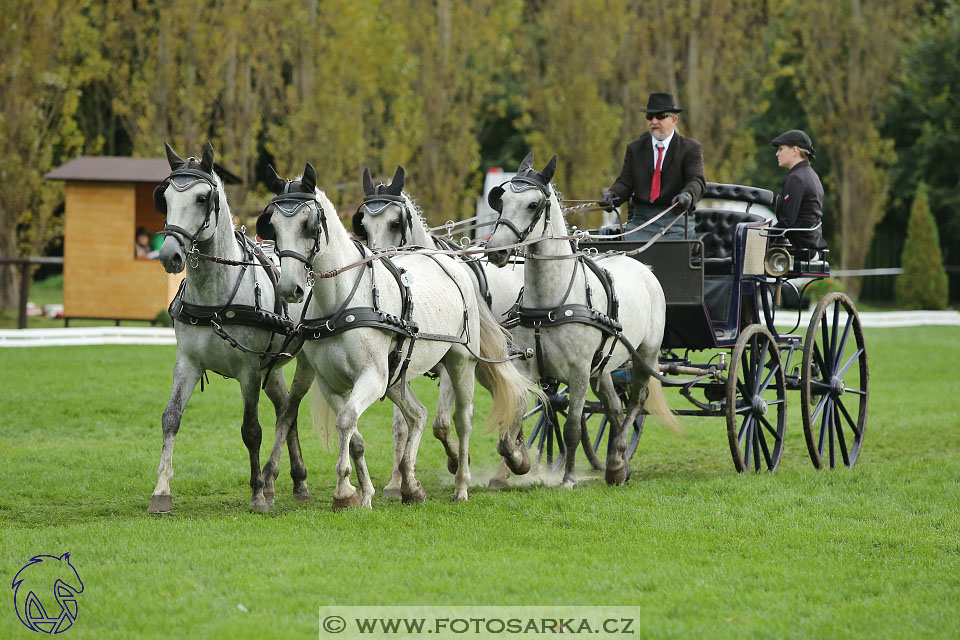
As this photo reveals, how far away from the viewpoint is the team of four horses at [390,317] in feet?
20.2

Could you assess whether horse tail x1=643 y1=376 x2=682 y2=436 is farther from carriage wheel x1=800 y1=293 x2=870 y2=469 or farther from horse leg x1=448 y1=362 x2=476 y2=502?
horse leg x1=448 y1=362 x2=476 y2=502

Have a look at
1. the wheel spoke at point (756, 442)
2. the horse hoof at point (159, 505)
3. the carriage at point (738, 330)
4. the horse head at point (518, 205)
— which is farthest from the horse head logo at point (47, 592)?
the wheel spoke at point (756, 442)

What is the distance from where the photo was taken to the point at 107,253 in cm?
1870

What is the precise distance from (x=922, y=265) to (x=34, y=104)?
18692 mm

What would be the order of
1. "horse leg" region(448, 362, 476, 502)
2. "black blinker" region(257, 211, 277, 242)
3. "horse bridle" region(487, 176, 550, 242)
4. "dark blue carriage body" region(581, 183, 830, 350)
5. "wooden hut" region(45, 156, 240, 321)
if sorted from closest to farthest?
1. "black blinker" region(257, 211, 277, 242)
2. "horse bridle" region(487, 176, 550, 242)
3. "horse leg" region(448, 362, 476, 502)
4. "dark blue carriage body" region(581, 183, 830, 350)
5. "wooden hut" region(45, 156, 240, 321)

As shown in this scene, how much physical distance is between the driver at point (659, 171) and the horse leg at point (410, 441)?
208 centimetres

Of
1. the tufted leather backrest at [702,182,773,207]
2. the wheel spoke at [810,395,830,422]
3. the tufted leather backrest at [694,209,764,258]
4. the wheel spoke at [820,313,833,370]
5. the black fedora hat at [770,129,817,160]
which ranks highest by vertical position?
the black fedora hat at [770,129,817,160]

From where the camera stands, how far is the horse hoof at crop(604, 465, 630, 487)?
761cm

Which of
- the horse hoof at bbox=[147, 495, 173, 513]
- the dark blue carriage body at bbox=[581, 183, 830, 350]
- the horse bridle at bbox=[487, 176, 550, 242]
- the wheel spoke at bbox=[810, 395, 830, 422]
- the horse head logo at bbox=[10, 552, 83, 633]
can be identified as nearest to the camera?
the horse head logo at bbox=[10, 552, 83, 633]

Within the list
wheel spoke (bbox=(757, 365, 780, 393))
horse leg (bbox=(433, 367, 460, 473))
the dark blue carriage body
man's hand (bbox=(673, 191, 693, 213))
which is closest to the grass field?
horse leg (bbox=(433, 367, 460, 473))

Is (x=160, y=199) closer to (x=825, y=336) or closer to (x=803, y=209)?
(x=803, y=209)

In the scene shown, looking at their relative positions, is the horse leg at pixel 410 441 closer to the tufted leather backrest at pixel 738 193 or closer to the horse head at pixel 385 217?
the horse head at pixel 385 217

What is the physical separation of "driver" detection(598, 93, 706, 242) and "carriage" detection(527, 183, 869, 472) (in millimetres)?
325

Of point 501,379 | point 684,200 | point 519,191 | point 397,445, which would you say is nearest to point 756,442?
point 684,200
